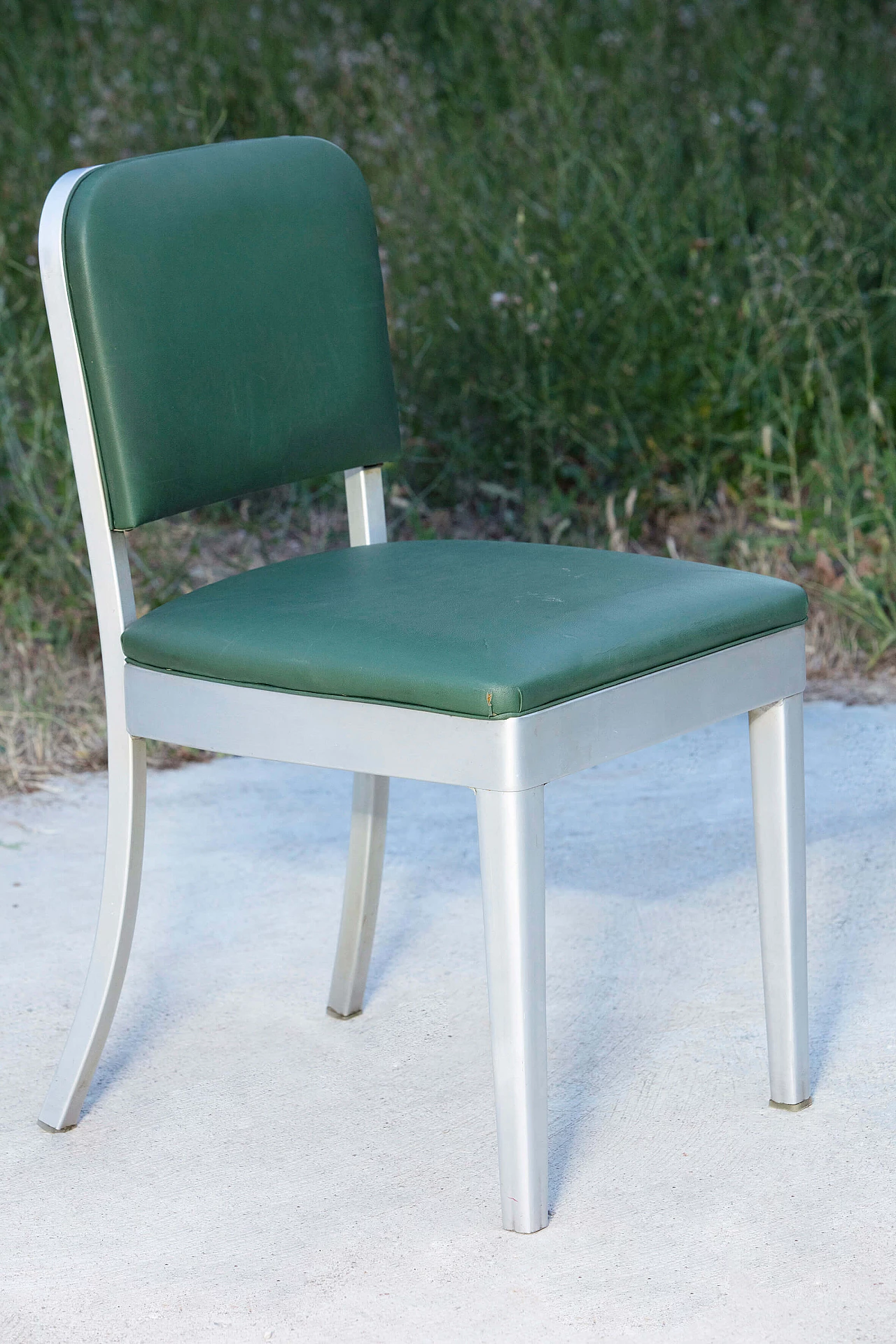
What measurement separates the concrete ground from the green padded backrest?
59 centimetres

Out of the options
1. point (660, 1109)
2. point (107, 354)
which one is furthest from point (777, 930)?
point (107, 354)

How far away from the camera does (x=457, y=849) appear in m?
2.41

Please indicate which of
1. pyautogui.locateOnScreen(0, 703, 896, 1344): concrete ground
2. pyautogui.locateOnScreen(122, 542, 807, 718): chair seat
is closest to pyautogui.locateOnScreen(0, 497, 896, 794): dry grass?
pyautogui.locateOnScreen(0, 703, 896, 1344): concrete ground

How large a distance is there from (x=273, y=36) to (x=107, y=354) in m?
3.73

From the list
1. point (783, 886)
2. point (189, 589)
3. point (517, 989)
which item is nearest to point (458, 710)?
point (517, 989)

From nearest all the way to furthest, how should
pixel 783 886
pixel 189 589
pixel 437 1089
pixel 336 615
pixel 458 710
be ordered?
pixel 458 710
pixel 336 615
pixel 783 886
pixel 437 1089
pixel 189 589

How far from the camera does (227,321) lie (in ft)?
5.57

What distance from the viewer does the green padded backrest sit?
5.22ft

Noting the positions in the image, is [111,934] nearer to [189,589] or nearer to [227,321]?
[227,321]

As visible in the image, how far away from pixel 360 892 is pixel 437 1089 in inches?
9.4

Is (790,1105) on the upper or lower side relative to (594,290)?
lower

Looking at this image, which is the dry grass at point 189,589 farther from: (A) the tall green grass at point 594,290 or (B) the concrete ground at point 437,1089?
(B) the concrete ground at point 437,1089

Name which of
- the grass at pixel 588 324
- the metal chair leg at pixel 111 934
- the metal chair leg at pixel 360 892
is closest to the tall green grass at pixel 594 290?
the grass at pixel 588 324

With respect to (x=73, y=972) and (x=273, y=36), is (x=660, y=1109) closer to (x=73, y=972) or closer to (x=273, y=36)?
(x=73, y=972)
